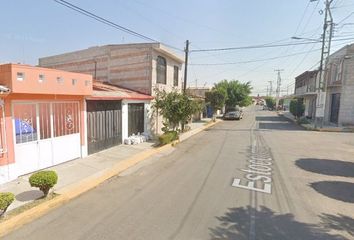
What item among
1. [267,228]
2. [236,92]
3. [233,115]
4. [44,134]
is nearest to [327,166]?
[267,228]

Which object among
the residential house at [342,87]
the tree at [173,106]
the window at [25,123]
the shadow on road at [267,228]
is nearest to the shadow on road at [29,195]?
the window at [25,123]

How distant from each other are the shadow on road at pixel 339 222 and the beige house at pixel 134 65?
1197cm

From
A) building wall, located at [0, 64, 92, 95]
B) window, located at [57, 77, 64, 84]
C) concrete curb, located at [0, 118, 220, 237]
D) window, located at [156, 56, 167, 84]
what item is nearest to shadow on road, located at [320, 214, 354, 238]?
concrete curb, located at [0, 118, 220, 237]

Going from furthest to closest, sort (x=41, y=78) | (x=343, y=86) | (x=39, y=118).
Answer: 1. (x=343, y=86)
2. (x=39, y=118)
3. (x=41, y=78)

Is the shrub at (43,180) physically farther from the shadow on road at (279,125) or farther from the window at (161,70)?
the shadow on road at (279,125)

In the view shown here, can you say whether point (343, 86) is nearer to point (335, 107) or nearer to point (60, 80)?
point (335, 107)

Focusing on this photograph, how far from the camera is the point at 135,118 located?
47.5 feet

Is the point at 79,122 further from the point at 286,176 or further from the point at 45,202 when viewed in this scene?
the point at 286,176

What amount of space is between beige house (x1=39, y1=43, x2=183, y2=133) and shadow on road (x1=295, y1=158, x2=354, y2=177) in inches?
362

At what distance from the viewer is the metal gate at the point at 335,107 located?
25.0m

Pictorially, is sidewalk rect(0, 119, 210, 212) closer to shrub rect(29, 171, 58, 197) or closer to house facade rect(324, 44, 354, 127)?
shrub rect(29, 171, 58, 197)

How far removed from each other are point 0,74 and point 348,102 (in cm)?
2614

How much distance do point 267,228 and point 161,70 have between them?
537 inches

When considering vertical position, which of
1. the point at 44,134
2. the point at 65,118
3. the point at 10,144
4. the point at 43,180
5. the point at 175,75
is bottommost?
the point at 43,180
